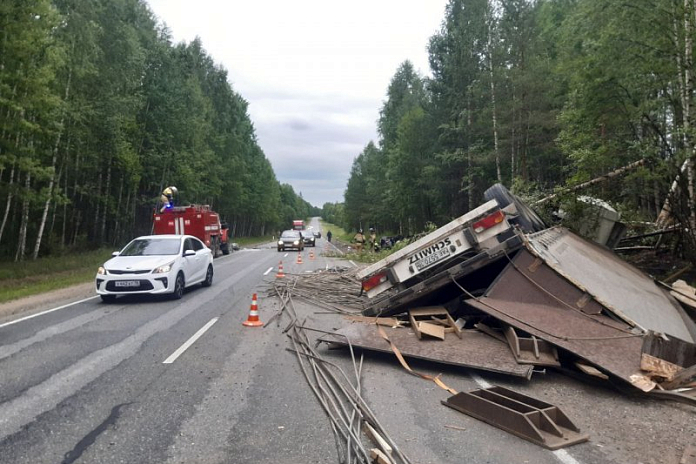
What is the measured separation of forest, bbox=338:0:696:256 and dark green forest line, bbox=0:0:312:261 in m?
16.8

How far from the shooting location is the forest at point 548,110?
12984mm

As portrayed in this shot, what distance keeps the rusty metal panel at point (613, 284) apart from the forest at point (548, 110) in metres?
4.42

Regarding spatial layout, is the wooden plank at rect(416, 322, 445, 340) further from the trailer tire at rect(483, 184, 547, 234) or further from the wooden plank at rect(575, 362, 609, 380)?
the trailer tire at rect(483, 184, 547, 234)

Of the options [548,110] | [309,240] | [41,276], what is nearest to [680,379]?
[41,276]

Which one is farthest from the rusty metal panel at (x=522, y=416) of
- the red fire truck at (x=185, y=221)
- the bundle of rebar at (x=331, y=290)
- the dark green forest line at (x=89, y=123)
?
the red fire truck at (x=185, y=221)

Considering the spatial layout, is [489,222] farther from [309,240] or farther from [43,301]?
[309,240]

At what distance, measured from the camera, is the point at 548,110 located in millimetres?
25391

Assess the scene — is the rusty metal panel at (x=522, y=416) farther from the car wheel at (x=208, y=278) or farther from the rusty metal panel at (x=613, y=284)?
the car wheel at (x=208, y=278)

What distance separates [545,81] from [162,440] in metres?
25.7

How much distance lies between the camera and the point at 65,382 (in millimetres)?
5598

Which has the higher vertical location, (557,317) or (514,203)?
(514,203)

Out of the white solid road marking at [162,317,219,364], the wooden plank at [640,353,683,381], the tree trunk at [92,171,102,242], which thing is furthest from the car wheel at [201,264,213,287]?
the tree trunk at [92,171,102,242]

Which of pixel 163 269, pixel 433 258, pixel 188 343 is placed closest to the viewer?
pixel 188 343

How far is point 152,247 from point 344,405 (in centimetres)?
934
